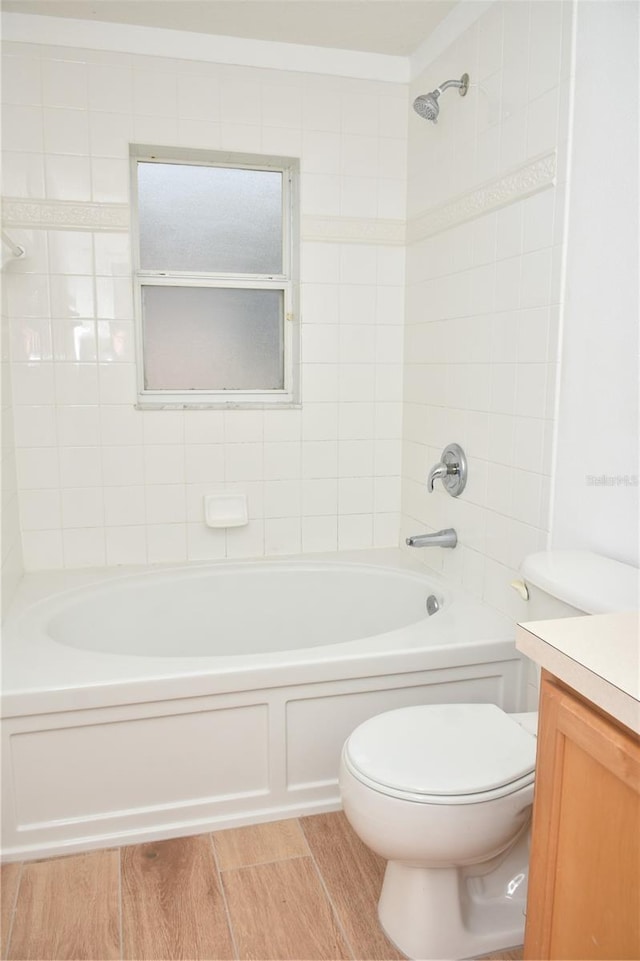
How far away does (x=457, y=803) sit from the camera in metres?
1.42

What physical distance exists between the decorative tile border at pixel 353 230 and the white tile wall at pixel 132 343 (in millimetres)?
31

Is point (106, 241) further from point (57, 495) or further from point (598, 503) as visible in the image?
point (598, 503)

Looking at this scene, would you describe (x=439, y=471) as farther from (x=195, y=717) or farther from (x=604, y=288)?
(x=195, y=717)

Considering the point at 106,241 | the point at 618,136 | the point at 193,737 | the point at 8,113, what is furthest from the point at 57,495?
the point at 618,136

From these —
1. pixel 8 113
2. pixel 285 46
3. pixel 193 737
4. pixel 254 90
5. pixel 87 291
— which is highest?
pixel 285 46

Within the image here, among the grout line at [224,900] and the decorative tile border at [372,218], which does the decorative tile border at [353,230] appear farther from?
the grout line at [224,900]

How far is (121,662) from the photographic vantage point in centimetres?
196

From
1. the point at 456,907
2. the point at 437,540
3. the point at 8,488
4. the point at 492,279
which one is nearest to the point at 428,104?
the point at 492,279

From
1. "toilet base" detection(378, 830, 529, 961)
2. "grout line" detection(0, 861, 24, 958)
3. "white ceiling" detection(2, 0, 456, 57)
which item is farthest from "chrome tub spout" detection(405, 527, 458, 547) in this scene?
"white ceiling" detection(2, 0, 456, 57)

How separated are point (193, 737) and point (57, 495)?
1.22 meters

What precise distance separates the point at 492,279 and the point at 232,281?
111 cm

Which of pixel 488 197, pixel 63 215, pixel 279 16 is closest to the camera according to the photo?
pixel 488 197

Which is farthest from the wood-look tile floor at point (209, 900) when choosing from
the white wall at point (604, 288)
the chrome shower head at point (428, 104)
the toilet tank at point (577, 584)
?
the chrome shower head at point (428, 104)

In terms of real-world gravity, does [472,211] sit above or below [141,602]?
above
